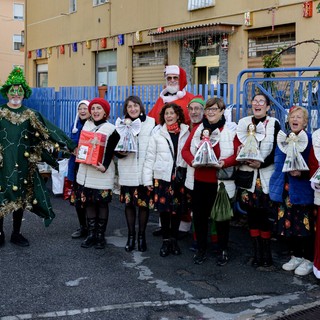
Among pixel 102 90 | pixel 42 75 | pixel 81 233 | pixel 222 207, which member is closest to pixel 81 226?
pixel 81 233

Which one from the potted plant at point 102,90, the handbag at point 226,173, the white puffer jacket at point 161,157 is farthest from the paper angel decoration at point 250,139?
the potted plant at point 102,90

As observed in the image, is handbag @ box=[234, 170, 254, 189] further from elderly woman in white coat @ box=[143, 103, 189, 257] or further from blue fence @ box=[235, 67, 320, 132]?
blue fence @ box=[235, 67, 320, 132]

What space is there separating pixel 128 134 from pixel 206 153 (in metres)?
0.98

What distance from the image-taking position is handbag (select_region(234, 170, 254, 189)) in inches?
225

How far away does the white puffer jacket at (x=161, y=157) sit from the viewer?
6.14 metres

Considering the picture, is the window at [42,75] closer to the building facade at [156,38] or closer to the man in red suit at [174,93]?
the building facade at [156,38]

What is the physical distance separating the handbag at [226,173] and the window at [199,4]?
10090 mm

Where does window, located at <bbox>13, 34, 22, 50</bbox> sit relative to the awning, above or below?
above

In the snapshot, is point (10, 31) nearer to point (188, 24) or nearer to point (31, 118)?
point (188, 24)

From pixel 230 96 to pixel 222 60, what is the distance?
7.44 meters

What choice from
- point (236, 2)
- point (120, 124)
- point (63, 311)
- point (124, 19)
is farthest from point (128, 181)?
point (124, 19)

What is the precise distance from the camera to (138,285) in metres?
5.32

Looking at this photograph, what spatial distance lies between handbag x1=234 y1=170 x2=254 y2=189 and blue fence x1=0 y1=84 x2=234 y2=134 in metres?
2.32

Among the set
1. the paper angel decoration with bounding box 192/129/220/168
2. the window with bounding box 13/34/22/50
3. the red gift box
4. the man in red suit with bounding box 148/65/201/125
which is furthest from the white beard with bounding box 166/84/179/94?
the window with bounding box 13/34/22/50
